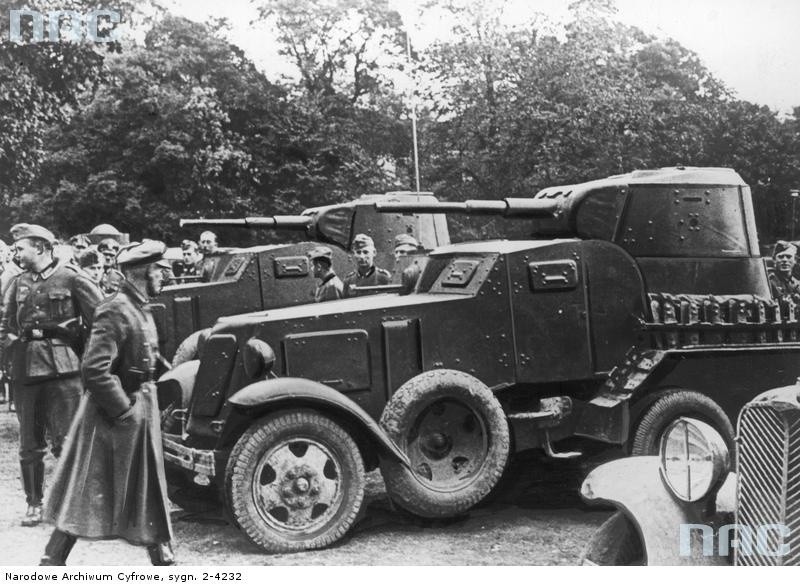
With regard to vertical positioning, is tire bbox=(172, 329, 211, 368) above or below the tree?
below

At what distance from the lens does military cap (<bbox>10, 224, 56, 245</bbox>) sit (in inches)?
266

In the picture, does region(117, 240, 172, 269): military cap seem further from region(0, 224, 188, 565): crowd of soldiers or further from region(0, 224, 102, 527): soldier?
region(0, 224, 102, 527): soldier

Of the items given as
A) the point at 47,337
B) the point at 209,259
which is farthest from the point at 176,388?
the point at 209,259

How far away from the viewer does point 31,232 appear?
6789mm

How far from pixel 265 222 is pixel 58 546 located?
12.5 ft

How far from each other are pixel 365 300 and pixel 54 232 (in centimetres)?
223

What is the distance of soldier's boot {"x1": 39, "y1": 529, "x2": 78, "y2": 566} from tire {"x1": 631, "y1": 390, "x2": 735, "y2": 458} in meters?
3.69

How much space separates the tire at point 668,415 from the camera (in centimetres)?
688

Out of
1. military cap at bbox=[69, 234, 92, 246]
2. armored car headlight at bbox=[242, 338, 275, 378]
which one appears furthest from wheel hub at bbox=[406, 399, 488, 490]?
military cap at bbox=[69, 234, 92, 246]

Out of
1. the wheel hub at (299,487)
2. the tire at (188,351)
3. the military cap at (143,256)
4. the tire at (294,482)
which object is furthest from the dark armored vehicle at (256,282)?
the military cap at (143,256)

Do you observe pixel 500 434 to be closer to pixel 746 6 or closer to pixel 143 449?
pixel 143 449

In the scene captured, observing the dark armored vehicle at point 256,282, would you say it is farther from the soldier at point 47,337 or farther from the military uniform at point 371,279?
the soldier at point 47,337

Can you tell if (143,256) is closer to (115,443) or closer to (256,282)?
(115,443)

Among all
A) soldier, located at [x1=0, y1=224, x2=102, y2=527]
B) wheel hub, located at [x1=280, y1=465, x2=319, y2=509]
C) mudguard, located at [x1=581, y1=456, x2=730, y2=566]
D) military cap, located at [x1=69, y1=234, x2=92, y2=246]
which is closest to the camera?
mudguard, located at [x1=581, y1=456, x2=730, y2=566]
